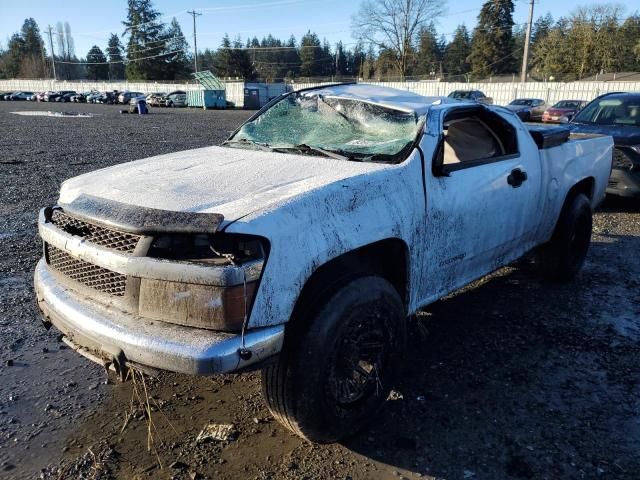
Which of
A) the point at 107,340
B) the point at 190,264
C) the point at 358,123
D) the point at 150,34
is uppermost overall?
the point at 150,34

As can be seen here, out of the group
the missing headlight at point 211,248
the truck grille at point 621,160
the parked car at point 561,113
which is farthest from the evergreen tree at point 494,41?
the missing headlight at point 211,248

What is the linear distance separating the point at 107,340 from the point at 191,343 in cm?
41

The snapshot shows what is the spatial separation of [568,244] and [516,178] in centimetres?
136

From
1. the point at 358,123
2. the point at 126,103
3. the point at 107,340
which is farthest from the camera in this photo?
the point at 126,103

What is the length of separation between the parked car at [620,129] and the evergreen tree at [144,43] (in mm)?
88649

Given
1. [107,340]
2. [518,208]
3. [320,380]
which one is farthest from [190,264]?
[518,208]

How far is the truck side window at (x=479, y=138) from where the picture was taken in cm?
389

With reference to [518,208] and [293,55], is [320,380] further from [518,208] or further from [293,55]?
[293,55]

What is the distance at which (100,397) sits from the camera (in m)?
3.09

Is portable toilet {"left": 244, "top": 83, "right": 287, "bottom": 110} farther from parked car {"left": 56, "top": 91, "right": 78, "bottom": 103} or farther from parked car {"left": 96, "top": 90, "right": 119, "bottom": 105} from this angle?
parked car {"left": 56, "top": 91, "right": 78, "bottom": 103}

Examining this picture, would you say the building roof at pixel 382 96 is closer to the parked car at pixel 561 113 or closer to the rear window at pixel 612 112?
Result: the rear window at pixel 612 112

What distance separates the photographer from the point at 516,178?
381cm

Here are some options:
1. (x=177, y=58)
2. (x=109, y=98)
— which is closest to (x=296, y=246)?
(x=109, y=98)

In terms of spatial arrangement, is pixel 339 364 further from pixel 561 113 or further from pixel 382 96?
pixel 561 113
